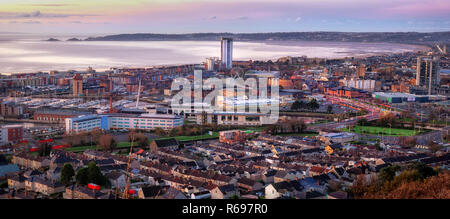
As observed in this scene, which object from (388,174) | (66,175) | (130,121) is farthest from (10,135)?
(388,174)

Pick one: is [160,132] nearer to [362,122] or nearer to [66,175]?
[66,175]

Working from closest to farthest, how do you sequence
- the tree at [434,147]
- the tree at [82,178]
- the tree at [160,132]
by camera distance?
1. the tree at [82,178]
2. the tree at [434,147]
3. the tree at [160,132]

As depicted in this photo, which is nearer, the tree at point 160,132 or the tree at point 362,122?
the tree at point 160,132

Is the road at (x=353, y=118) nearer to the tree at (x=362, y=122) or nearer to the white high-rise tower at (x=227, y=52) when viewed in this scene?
the tree at (x=362, y=122)

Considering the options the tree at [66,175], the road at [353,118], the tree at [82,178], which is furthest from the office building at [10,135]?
the road at [353,118]

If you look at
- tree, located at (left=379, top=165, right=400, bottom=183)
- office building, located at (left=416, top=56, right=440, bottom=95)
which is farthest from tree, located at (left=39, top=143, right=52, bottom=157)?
Answer: office building, located at (left=416, top=56, right=440, bottom=95)

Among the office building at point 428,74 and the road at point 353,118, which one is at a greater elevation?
the office building at point 428,74

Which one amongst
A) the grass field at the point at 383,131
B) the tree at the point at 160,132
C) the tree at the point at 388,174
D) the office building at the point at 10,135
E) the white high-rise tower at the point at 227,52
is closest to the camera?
the tree at the point at 388,174

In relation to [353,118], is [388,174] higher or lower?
higher
